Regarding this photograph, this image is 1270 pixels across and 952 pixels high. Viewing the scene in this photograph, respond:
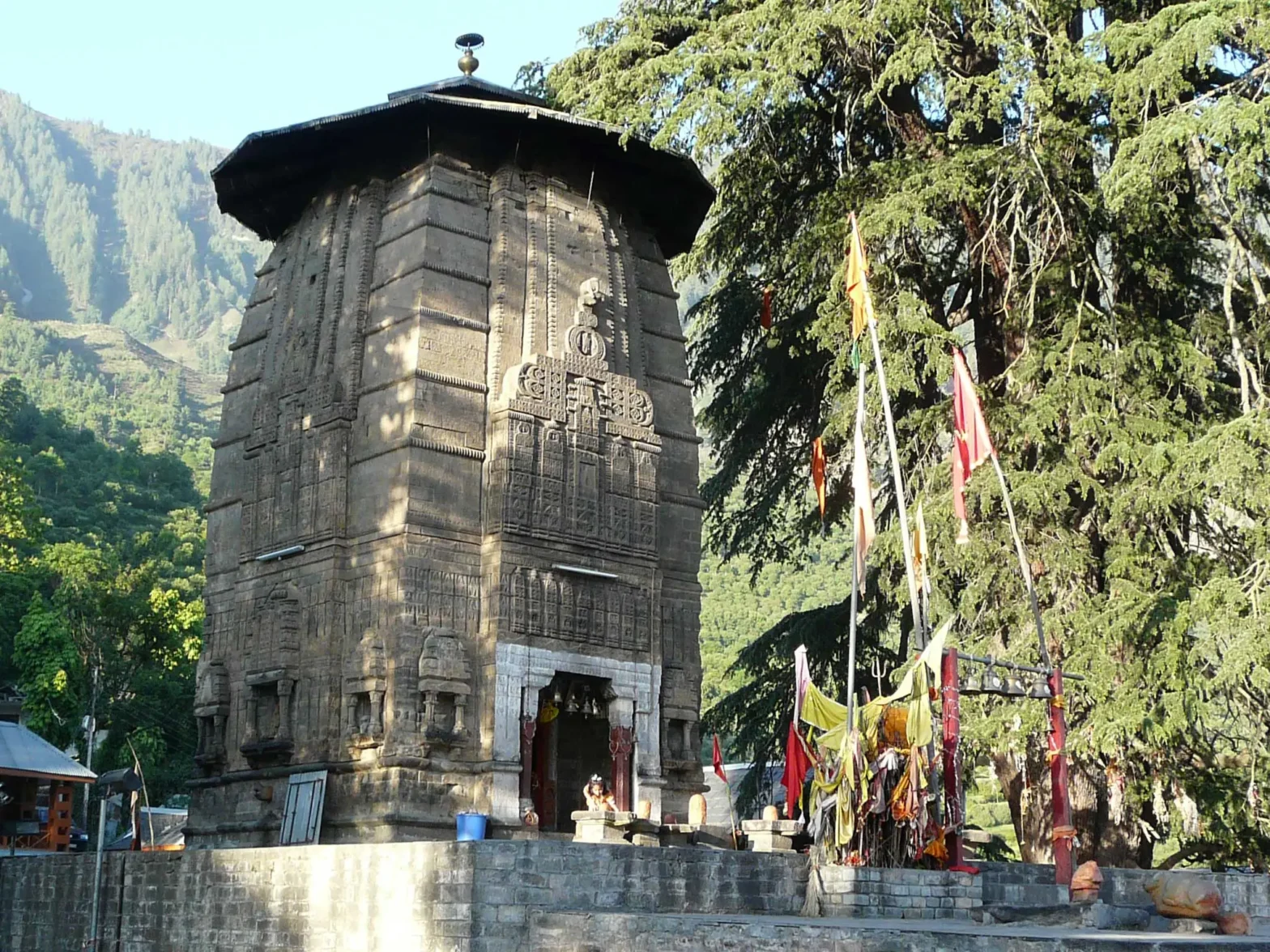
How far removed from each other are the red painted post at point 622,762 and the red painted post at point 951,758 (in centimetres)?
391

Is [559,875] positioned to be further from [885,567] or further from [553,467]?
[885,567]

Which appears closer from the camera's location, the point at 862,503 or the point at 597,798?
the point at 862,503

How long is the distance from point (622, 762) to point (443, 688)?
2.64m

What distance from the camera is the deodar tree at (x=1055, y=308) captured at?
58.5 feet

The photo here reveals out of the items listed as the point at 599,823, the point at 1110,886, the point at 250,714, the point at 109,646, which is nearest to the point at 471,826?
the point at 599,823

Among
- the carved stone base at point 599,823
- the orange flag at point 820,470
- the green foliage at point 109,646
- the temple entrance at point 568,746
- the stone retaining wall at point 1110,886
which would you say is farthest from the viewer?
the green foliage at point 109,646

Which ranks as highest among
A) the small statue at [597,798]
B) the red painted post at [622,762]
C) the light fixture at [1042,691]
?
the light fixture at [1042,691]

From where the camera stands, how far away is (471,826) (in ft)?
51.4

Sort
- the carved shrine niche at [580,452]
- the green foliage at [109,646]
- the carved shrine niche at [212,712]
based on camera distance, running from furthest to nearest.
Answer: the green foliage at [109,646]
the carved shrine niche at [212,712]
the carved shrine niche at [580,452]

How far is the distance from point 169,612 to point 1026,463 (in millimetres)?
26088

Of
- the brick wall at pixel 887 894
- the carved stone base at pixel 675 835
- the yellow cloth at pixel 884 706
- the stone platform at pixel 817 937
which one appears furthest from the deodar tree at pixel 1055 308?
Answer: the stone platform at pixel 817 937

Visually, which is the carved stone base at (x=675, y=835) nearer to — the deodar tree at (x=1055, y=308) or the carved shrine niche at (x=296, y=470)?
the deodar tree at (x=1055, y=308)

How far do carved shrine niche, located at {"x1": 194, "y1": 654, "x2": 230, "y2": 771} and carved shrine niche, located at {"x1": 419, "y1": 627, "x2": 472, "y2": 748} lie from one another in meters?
3.34

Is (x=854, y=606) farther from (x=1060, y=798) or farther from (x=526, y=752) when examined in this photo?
(x=526, y=752)
